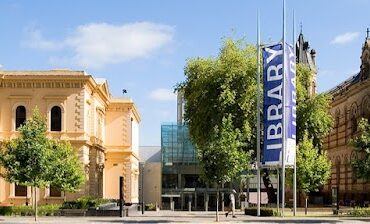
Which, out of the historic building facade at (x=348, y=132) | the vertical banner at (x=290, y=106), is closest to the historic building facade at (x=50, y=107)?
the historic building facade at (x=348, y=132)

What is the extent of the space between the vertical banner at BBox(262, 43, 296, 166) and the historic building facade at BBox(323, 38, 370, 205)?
23.1 m

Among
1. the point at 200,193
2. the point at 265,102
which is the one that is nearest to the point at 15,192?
the point at 200,193

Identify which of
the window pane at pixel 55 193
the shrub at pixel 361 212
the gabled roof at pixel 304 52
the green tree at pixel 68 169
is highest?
the gabled roof at pixel 304 52

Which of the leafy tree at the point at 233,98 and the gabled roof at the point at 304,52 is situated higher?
the gabled roof at the point at 304,52

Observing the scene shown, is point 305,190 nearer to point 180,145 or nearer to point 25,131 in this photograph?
point 25,131

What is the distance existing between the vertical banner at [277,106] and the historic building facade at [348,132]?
75.7 ft

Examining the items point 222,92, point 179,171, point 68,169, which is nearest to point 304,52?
point 179,171

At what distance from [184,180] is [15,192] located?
30.7m

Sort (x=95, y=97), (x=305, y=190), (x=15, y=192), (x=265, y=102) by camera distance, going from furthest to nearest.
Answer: (x=95, y=97) → (x=15, y=192) → (x=305, y=190) → (x=265, y=102)

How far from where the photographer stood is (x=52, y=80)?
69.4 meters

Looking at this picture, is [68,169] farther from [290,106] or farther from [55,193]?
[290,106]

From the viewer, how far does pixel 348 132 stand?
7825 cm

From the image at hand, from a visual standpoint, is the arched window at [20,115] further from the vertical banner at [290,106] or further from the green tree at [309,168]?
the vertical banner at [290,106]

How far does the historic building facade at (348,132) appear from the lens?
71.4 metres
